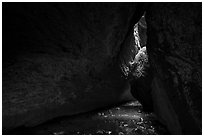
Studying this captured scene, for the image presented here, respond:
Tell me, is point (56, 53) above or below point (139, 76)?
above

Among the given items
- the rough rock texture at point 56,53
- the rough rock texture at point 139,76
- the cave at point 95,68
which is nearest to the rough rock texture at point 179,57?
the cave at point 95,68

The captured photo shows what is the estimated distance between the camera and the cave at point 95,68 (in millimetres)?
4340

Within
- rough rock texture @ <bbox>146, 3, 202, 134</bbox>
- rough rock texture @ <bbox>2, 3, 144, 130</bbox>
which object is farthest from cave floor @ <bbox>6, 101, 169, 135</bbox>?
rough rock texture @ <bbox>146, 3, 202, 134</bbox>

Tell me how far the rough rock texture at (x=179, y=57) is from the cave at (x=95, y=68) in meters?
0.02

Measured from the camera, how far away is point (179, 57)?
4.36 metres

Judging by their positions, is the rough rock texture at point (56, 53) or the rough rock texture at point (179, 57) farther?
the rough rock texture at point (56, 53)

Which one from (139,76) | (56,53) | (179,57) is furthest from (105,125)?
(179,57)

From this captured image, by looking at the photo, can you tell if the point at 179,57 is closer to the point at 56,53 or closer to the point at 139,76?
the point at 139,76

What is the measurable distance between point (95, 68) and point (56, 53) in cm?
167

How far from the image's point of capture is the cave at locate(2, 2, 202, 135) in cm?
434

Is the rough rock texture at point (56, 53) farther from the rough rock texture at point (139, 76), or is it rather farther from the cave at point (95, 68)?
the rough rock texture at point (139, 76)

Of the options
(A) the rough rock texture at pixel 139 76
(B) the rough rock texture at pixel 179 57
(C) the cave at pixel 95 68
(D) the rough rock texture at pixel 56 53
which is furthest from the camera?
(A) the rough rock texture at pixel 139 76

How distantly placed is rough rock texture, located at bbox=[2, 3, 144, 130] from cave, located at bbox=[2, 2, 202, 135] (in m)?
0.02

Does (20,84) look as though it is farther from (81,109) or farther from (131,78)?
(131,78)
